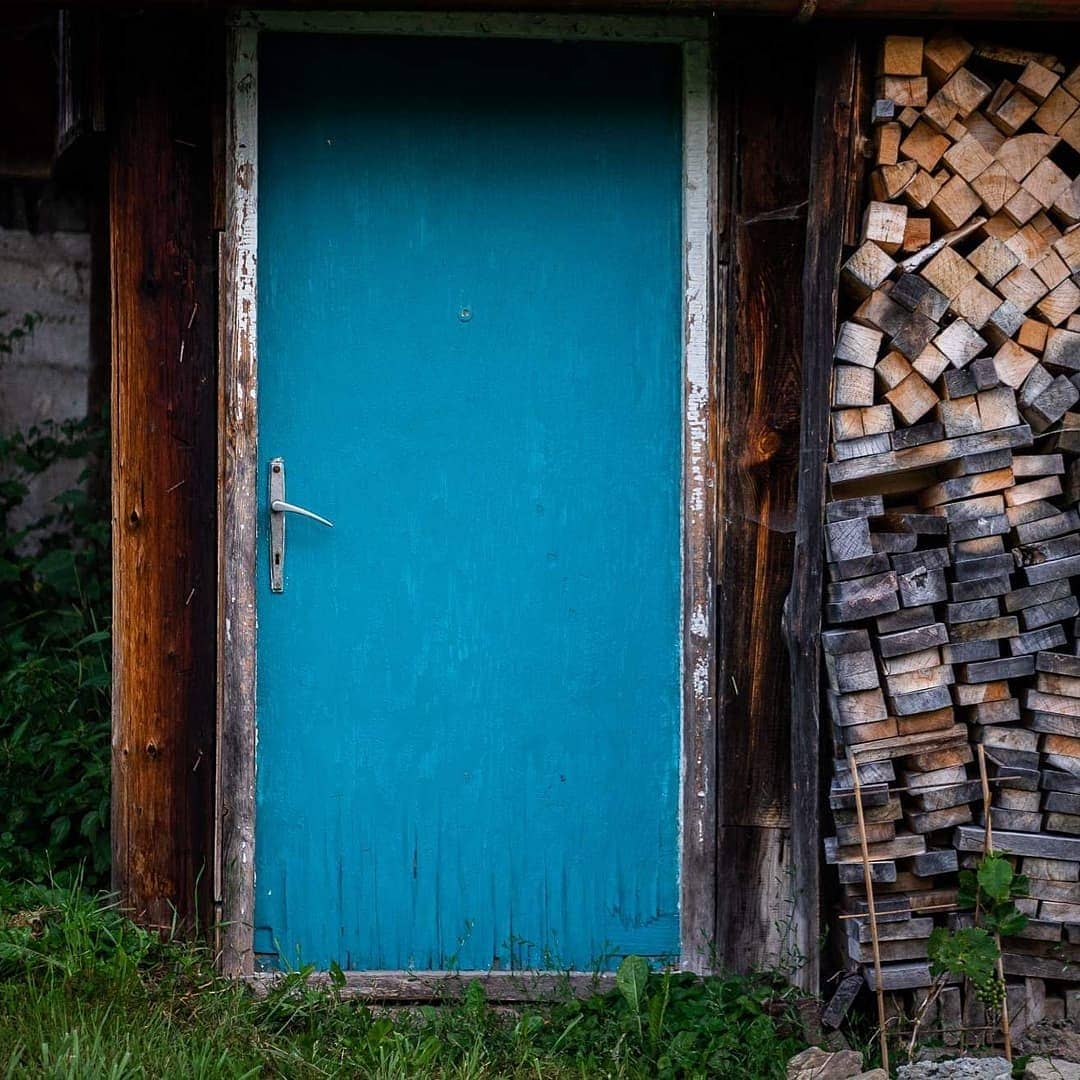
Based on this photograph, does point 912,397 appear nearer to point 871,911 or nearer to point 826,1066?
point 871,911

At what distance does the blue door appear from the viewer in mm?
3480

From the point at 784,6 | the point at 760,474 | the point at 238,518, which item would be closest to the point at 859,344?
the point at 760,474

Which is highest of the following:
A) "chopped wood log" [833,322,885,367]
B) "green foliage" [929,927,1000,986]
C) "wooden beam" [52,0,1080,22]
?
"wooden beam" [52,0,1080,22]

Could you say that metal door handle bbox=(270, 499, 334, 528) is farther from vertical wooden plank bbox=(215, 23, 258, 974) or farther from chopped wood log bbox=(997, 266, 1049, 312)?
chopped wood log bbox=(997, 266, 1049, 312)

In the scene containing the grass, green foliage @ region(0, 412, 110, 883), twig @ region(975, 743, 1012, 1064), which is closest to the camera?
the grass

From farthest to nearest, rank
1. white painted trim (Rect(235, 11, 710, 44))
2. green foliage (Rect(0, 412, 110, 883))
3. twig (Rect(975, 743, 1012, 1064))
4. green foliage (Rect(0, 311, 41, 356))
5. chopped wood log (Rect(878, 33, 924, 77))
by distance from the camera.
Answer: green foliage (Rect(0, 311, 41, 356)), green foliage (Rect(0, 412, 110, 883)), white painted trim (Rect(235, 11, 710, 44)), chopped wood log (Rect(878, 33, 924, 77)), twig (Rect(975, 743, 1012, 1064))

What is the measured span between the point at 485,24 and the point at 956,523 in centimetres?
180

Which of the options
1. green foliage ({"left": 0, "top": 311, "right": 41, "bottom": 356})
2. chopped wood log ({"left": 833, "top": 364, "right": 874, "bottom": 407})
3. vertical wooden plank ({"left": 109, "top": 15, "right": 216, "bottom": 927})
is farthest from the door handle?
green foliage ({"left": 0, "top": 311, "right": 41, "bottom": 356})

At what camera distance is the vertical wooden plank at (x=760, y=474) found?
11.4 feet

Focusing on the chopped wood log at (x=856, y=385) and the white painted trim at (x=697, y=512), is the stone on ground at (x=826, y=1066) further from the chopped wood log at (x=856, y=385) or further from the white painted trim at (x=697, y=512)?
the chopped wood log at (x=856, y=385)

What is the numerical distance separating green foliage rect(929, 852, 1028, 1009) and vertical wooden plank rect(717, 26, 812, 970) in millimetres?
517

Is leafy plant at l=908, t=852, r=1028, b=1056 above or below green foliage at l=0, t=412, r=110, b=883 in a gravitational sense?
below

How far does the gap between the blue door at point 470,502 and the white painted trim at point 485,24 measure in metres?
0.05

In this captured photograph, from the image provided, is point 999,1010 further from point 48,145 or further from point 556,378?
point 48,145
